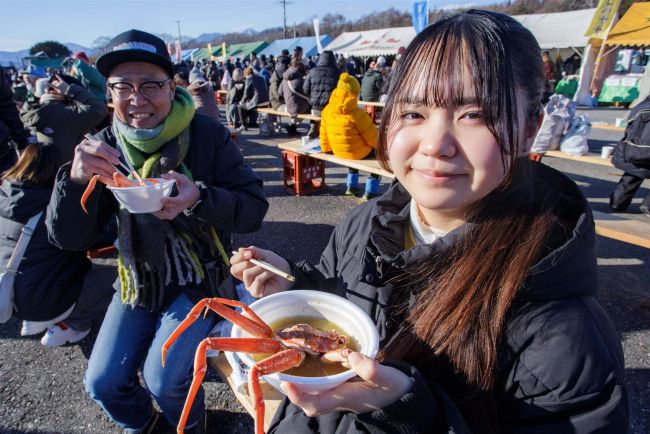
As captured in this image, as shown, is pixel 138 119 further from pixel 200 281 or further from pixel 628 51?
pixel 628 51

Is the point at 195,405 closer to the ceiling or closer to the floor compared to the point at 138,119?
closer to the floor

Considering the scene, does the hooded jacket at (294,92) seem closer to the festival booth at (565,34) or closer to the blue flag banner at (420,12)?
the blue flag banner at (420,12)

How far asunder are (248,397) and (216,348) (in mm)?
701

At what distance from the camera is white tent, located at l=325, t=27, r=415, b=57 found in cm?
2302

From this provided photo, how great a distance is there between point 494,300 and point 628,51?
20.1m

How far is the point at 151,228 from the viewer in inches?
77.4

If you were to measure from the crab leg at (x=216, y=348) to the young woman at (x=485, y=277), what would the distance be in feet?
0.66

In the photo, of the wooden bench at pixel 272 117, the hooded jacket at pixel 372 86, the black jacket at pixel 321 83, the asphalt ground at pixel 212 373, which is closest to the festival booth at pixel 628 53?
the hooded jacket at pixel 372 86

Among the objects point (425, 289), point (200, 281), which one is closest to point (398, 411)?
point (425, 289)

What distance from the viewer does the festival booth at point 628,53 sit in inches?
512

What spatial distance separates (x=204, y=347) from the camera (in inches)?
38.8

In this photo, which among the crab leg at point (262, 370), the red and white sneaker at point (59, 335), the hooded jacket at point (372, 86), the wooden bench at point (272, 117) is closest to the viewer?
the crab leg at point (262, 370)

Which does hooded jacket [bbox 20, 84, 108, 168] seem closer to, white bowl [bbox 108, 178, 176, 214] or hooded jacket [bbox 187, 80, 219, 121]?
hooded jacket [bbox 187, 80, 219, 121]

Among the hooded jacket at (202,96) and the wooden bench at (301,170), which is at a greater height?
the hooded jacket at (202,96)
